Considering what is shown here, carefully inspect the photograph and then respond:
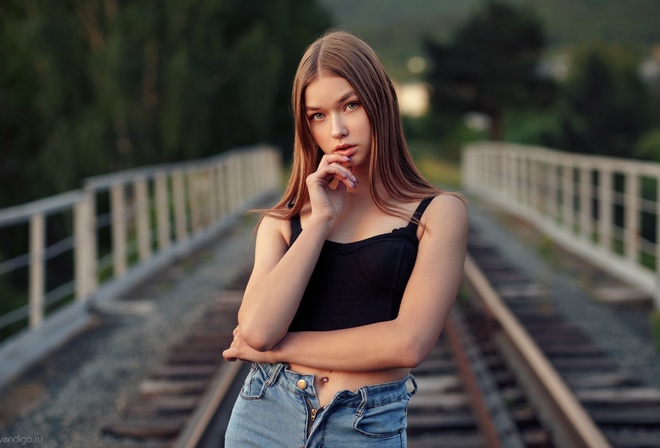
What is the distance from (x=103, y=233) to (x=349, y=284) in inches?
931

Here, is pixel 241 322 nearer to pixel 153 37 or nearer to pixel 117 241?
pixel 117 241

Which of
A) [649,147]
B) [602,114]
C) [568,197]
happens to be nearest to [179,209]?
[568,197]

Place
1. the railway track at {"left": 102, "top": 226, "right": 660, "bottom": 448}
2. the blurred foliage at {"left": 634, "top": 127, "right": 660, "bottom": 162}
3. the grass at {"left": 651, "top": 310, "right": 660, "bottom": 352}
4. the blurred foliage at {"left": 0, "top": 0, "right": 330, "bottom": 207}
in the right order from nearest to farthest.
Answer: the railway track at {"left": 102, "top": 226, "right": 660, "bottom": 448}, the grass at {"left": 651, "top": 310, "right": 660, "bottom": 352}, the blurred foliage at {"left": 0, "top": 0, "right": 330, "bottom": 207}, the blurred foliage at {"left": 634, "top": 127, "right": 660, "bottom": 162}

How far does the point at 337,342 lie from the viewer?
5.88 feet

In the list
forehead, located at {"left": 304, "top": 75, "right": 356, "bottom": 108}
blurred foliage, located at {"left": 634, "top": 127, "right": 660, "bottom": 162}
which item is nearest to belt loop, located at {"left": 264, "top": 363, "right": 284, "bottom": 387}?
forehead, located at {"left": 304, "top": 75, "right": 356, "bottom": 108}

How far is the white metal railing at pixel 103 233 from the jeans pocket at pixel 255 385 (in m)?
4.45

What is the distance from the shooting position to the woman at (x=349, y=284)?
1.78 meters

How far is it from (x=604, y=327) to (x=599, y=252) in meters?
3.23

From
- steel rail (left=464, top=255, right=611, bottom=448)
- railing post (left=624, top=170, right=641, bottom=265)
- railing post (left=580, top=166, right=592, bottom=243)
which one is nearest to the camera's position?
steel rail (left=464, top=255, right=611, bottom=448)

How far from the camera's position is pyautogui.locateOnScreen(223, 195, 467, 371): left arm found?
70.1 inches

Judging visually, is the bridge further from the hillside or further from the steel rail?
the hillside

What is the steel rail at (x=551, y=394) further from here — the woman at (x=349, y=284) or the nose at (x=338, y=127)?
the nose at (x=338, y=127)

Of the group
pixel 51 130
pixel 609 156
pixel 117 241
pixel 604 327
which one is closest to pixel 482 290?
pixel 604 327

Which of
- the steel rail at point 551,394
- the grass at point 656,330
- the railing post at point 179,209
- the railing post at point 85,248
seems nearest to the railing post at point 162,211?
the railing post at point 179,209
